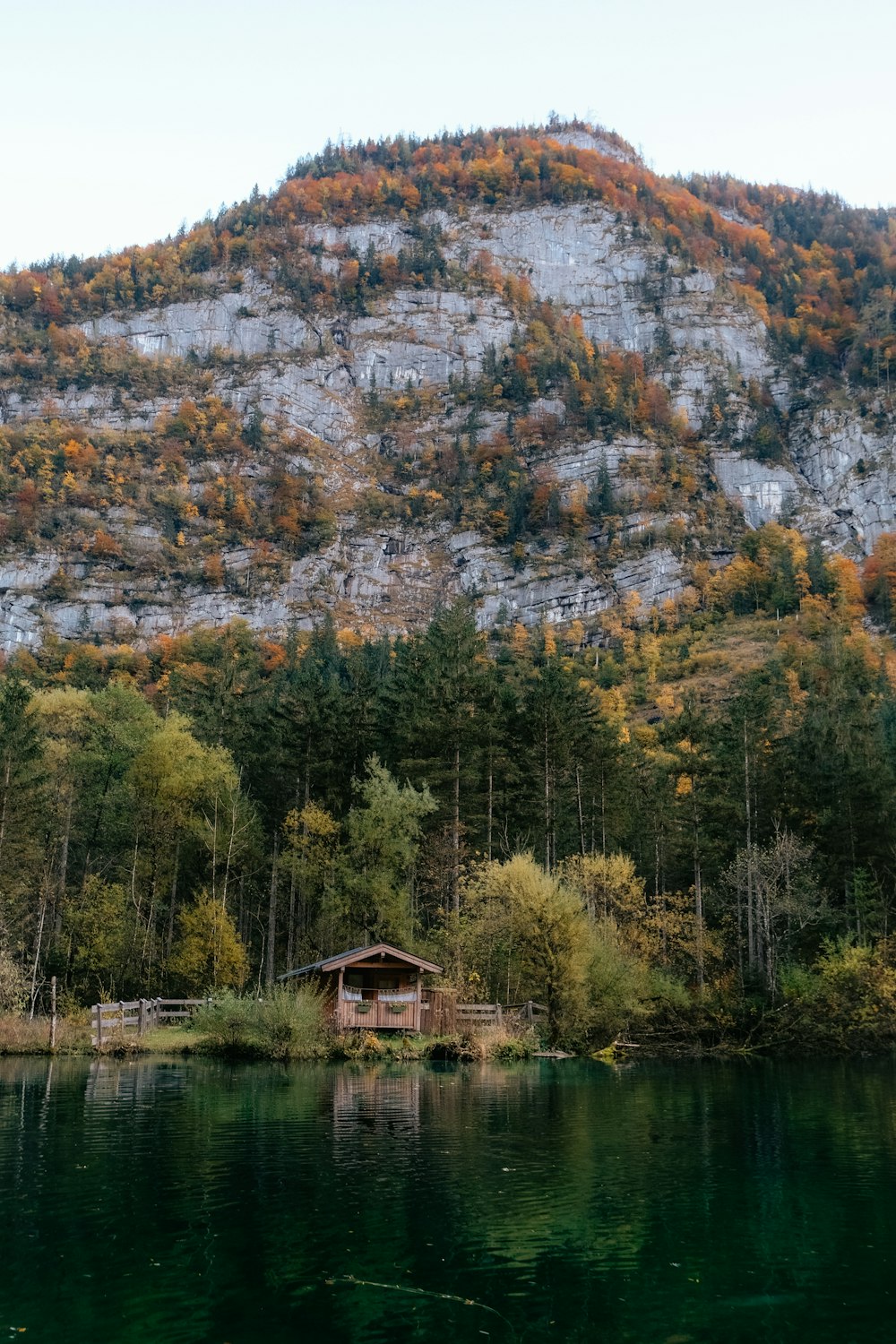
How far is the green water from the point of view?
1187 cm

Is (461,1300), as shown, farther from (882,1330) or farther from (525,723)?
(525,723)

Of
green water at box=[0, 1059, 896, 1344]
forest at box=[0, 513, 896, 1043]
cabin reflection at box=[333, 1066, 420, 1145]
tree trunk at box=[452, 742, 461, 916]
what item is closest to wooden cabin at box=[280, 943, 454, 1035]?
forest at box=[0, 513, 896, 1043]

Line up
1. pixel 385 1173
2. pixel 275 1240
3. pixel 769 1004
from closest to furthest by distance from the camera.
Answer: pixel 275 1240 → pixel 385 1173 → pixel 769 1004

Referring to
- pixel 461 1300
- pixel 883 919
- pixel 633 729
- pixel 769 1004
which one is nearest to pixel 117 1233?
pixel 461 1300

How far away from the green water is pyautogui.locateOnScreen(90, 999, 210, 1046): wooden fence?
1378 cm

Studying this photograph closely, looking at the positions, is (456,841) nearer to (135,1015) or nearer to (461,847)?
(461,847)

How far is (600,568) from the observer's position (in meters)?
188

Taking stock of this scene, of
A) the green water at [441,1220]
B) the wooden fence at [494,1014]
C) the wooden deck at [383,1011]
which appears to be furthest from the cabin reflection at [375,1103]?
the wooden deck at [383,1011]

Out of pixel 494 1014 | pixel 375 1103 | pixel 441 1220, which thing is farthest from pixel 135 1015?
pixel 441 1220

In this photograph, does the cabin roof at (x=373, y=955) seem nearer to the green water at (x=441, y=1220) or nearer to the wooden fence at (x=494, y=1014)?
the wooden fence at (x=494, y=1014)

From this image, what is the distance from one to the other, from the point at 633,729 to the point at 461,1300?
96.6 m

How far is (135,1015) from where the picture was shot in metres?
47.4

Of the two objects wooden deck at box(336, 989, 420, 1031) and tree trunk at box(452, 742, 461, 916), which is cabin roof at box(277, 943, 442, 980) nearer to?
wooden deck at box(336, 989, 420, 1031)

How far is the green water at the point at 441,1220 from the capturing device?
1187 cm
